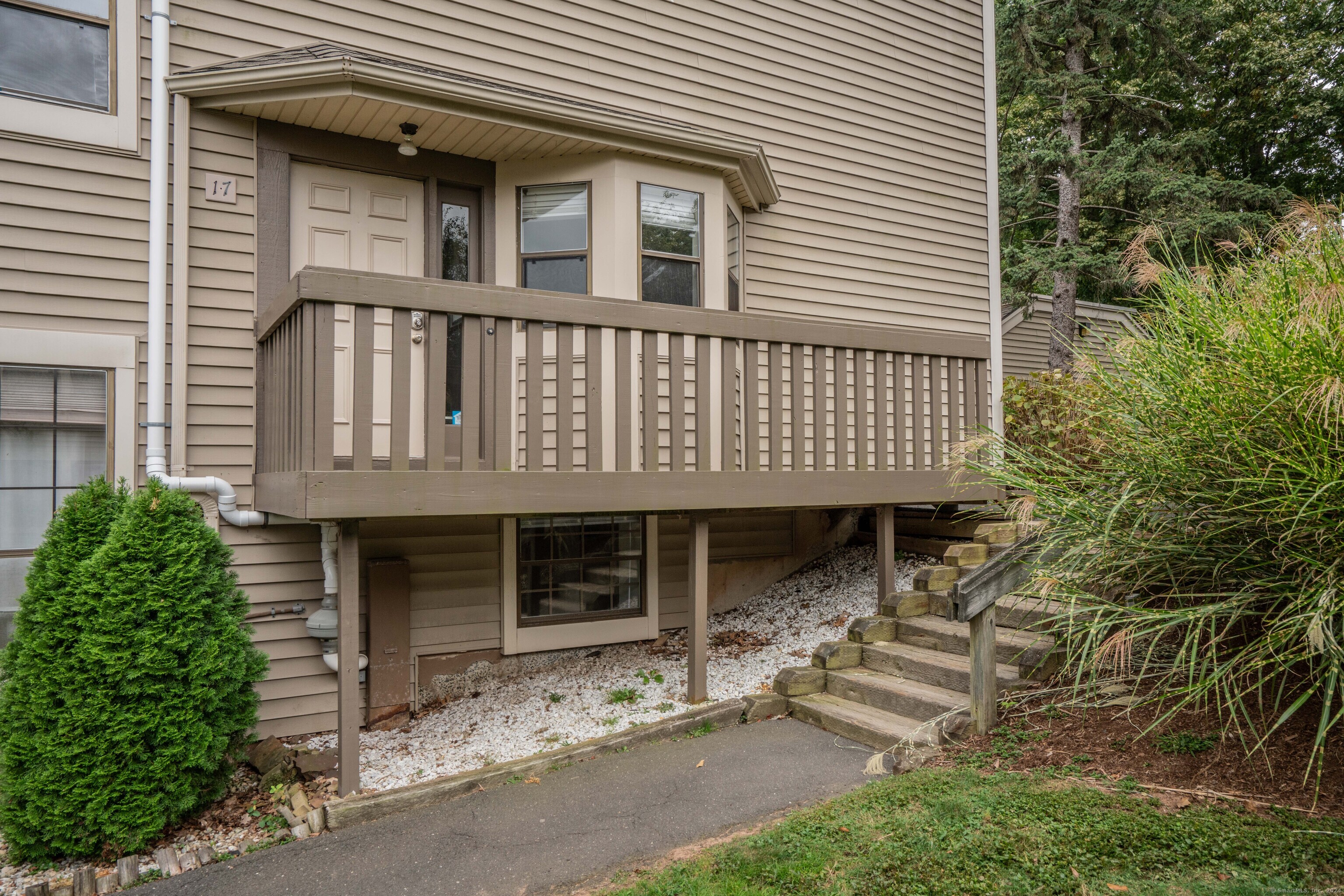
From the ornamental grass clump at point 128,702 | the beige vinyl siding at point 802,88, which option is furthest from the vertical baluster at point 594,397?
the beige vinyl siding at point 802,88

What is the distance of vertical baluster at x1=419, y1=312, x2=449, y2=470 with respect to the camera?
155 inches

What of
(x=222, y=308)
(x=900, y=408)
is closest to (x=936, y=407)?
(x=900, y=408)

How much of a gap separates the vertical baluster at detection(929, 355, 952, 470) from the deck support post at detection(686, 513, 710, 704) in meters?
2.10

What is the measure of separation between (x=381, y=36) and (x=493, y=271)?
174 centimetres

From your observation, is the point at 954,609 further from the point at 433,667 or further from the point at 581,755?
the point at 433,667

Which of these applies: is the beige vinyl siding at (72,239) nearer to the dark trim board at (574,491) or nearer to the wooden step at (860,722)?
the dark trim board at (574,491)

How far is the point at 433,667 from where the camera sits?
5414 millimetres

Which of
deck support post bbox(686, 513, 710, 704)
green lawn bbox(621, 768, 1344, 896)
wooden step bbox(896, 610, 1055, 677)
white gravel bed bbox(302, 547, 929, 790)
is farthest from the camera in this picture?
deck support post bbox(686, 513, 710, 704)

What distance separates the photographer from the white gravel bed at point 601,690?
443cm

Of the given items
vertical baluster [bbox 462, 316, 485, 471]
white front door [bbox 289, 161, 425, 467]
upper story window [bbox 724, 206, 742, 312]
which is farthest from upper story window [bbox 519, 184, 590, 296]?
vertical baluster [bbox 462, 316, 485, 471]

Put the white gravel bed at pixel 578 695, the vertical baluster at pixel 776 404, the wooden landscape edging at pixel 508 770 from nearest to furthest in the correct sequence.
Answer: the wooden landscape edging at pixel 508 770 → the white gravel bed at pixel 578 695 → the vertical baluster at pixel 776 404

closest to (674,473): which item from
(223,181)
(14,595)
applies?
(223,181)

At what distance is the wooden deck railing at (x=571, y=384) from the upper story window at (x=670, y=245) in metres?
0.53

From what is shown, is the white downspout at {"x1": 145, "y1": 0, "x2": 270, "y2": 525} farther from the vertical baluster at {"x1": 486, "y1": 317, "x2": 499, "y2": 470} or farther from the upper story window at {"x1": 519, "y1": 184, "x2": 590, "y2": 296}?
the upper story window at {"x1": 519, "y1": 184, "x2": 590, "y2": 296}
